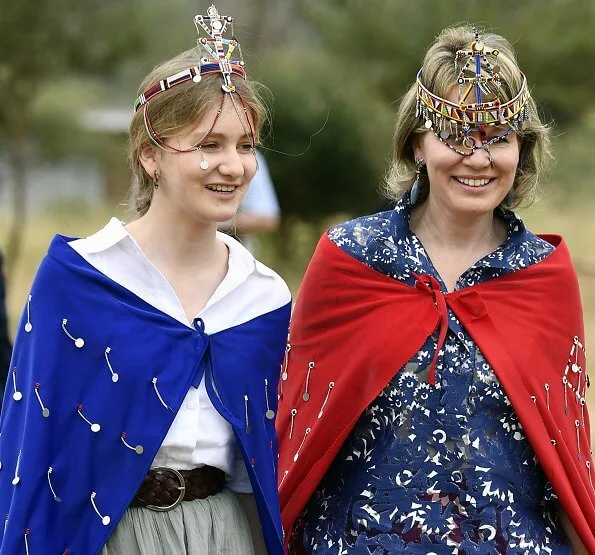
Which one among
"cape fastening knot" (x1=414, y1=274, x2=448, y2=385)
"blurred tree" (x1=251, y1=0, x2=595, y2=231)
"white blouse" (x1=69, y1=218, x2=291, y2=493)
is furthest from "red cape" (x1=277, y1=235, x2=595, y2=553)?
"blurred tree" (x1=251, y1=0, x2=595, y2=231)

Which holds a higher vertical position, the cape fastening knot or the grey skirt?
the cape fastening knot

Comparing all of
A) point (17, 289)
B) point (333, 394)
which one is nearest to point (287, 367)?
point (333, 394)

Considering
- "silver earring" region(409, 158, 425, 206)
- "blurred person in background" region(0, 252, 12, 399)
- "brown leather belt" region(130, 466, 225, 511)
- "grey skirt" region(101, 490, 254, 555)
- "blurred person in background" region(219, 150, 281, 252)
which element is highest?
"blurred person in background" region(219, 150, 281, 252)

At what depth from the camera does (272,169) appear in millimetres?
16703

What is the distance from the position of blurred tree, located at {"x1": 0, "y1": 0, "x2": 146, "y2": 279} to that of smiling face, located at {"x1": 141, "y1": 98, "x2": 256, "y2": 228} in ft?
39.7

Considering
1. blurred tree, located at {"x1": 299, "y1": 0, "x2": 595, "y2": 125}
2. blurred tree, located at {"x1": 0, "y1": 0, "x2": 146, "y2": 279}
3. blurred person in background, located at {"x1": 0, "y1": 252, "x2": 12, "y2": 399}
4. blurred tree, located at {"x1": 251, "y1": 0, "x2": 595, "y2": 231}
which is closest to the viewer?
blurred person in background, located at {"x1": 0, "y1": 252, "x2": 12, "y2": 399}

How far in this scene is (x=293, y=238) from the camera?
17547 millimetres

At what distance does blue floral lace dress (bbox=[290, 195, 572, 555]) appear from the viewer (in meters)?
4.14

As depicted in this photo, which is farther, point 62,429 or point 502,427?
point 502,427

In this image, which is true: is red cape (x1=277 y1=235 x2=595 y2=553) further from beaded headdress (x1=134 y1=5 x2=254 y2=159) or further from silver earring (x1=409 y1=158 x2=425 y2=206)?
beaded headdress (x1=134 y1=5 x2=254 y2=159)

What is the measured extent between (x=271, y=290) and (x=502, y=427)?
0.83 m

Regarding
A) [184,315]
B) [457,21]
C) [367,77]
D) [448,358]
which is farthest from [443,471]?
[367,77]

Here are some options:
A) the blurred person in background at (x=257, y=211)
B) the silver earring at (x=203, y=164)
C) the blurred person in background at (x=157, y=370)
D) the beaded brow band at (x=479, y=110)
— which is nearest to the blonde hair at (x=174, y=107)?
the blurred person in background at (x=157, y=370)

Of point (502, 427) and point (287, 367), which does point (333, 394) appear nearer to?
point (287, 367)
